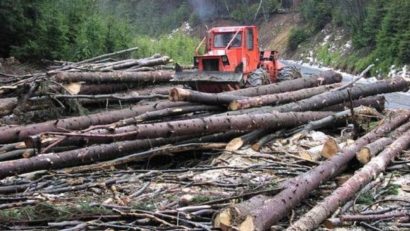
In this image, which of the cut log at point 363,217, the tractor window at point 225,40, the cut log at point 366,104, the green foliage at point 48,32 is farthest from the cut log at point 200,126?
the green foliage at point 48,32

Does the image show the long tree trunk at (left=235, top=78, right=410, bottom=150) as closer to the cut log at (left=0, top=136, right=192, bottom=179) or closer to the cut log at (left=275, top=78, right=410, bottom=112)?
the cut log at (left=275, top=78, right=410, bottom=112)

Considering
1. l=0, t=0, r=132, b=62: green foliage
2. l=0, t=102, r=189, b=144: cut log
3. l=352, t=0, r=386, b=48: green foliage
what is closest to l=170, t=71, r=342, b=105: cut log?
l=0, t=102, r=189, b=144: cut log

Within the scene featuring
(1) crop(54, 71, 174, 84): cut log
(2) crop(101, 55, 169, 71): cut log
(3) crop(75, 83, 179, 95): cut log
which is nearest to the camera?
(1) crop(54, 71, 174, 84): cut log

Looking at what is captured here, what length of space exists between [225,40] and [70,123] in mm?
6861

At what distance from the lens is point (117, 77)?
38.9 ft

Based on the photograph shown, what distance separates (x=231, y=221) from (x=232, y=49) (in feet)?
29.1

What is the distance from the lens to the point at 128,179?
7363 mm

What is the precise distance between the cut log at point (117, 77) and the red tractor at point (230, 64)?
1.62 ft

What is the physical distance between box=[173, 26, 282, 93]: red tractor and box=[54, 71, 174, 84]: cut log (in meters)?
0.49

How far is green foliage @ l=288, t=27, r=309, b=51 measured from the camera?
5847 cm

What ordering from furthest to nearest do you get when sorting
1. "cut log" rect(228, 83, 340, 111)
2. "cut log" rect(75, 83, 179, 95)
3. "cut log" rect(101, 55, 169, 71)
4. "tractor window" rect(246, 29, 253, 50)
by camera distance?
"tractor window" rect(246, 29, 253, 50) → "cut log" rect(101, 55, 169, 71) → "cut log" rect(75, 83, 179, 95) → "cut log" rect(228, 83, 340, 111)

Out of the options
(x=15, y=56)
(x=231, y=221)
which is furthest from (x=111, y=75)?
(x=231, y=221)

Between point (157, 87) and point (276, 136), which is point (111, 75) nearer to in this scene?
point (157, 87)

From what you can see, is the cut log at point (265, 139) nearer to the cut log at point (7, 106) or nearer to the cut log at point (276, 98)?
the cut log at point (276, 98)
